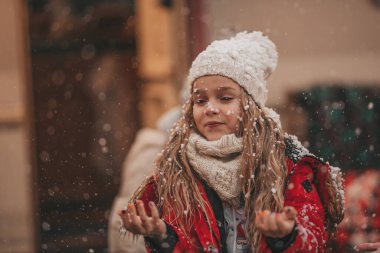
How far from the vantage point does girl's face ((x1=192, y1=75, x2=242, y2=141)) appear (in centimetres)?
272

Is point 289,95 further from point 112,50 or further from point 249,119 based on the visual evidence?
point 112,50

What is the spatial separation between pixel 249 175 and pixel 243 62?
464 millimetres

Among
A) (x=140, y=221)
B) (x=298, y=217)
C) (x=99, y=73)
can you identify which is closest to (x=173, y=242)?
(x=140, y=221)

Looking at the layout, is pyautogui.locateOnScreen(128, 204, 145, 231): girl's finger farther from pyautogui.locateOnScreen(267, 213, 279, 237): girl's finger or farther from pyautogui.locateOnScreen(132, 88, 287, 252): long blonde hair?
pyautogui.locateOnScreen(267, 213, 279, 237): girl's finger

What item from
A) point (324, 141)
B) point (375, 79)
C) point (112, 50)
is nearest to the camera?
point (324, 141)

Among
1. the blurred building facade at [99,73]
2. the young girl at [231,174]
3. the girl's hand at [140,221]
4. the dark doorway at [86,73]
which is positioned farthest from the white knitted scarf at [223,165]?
the dark doorway at [86,73]

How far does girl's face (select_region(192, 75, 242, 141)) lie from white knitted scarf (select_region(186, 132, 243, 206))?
0.05 metres

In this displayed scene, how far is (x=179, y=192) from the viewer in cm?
274

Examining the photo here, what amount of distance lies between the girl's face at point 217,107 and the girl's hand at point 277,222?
1.55ft

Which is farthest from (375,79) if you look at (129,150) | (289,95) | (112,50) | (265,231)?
(265,231)

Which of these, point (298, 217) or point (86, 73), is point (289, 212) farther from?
point (86, 73)

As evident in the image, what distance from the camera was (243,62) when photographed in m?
2.85

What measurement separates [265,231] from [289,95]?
9.66 ft

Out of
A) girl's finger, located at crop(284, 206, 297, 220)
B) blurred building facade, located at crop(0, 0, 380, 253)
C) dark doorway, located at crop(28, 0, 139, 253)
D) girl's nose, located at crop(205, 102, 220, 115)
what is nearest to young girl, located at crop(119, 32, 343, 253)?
girl's nose, located at crop(205, 102, 220, 115)
